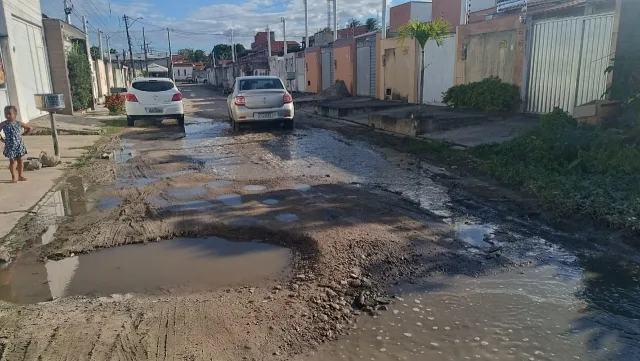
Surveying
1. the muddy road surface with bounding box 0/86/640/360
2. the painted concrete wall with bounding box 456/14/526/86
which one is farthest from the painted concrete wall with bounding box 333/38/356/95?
the muddy road surface with bounding box 0/86/640/360

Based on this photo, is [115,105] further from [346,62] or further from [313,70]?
[313,70]

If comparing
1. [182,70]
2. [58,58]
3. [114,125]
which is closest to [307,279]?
[114,125]

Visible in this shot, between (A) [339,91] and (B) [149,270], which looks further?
(A) [339,91]

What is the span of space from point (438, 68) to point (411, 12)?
17074 mm

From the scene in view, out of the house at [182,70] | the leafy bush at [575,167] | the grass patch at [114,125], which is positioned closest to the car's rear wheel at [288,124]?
the grass patch at [114,125]

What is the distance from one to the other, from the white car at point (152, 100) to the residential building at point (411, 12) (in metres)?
21.9

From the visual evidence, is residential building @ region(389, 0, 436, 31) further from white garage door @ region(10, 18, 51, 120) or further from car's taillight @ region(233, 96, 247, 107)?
car's taillight @ region(233, 96, 247, 107)

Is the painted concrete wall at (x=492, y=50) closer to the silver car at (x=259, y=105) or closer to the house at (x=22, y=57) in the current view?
the silver car at (x=259, y=105)

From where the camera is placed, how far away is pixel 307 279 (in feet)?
12.9

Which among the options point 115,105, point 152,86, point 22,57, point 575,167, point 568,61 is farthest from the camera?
point 115,105

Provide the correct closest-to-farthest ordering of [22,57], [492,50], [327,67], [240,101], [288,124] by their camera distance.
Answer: [240,101] → [288,124] → [492,50] → [22,57] → [327,67]

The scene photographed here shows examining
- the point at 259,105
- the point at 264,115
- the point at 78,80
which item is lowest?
the point at 264,115

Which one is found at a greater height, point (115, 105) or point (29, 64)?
point (29, 64)

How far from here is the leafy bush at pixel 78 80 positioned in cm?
2216
